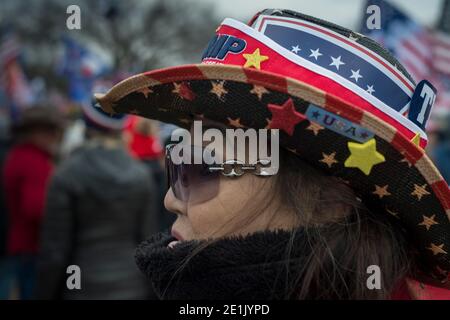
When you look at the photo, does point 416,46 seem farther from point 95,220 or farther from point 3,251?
point 3,251

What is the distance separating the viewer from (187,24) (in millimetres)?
27797

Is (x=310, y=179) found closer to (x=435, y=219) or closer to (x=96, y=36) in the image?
(x=435, y=219)

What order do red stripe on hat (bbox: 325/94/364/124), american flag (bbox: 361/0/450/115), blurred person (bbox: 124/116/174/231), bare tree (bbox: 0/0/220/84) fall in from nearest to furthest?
red stripe on hat (bbox: 325/94/364/124) < american flag (bbox: 361/0/450/115) < blurred person (bbox: 124/116/174/231) < bare tree (bbox: 0/0/220/84)

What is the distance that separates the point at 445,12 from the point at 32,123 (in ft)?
11.1

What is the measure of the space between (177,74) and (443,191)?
0.63 m

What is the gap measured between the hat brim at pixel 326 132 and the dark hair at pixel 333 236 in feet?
0.13

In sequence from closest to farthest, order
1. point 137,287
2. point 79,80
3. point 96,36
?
point 137,287 → point 79,80 → point 96,36

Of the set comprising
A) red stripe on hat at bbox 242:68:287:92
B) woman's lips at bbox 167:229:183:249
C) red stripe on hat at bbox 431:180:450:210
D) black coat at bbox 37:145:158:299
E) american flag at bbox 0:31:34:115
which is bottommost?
woman's lips at bbox 167:229:183:249

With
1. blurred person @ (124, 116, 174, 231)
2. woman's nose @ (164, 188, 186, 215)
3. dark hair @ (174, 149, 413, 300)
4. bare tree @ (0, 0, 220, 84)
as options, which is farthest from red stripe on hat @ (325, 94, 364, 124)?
bare tree @ (0, 0, 220, 84)

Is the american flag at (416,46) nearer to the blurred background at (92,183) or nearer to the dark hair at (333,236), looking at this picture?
the blurred background at (92,183)

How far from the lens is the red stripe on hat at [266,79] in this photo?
1.33m

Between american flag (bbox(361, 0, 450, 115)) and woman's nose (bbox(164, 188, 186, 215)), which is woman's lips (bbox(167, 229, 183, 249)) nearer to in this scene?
woman's nose (bbox(164, 188, 186, 215))

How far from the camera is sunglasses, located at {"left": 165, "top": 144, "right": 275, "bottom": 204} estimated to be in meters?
1.47
